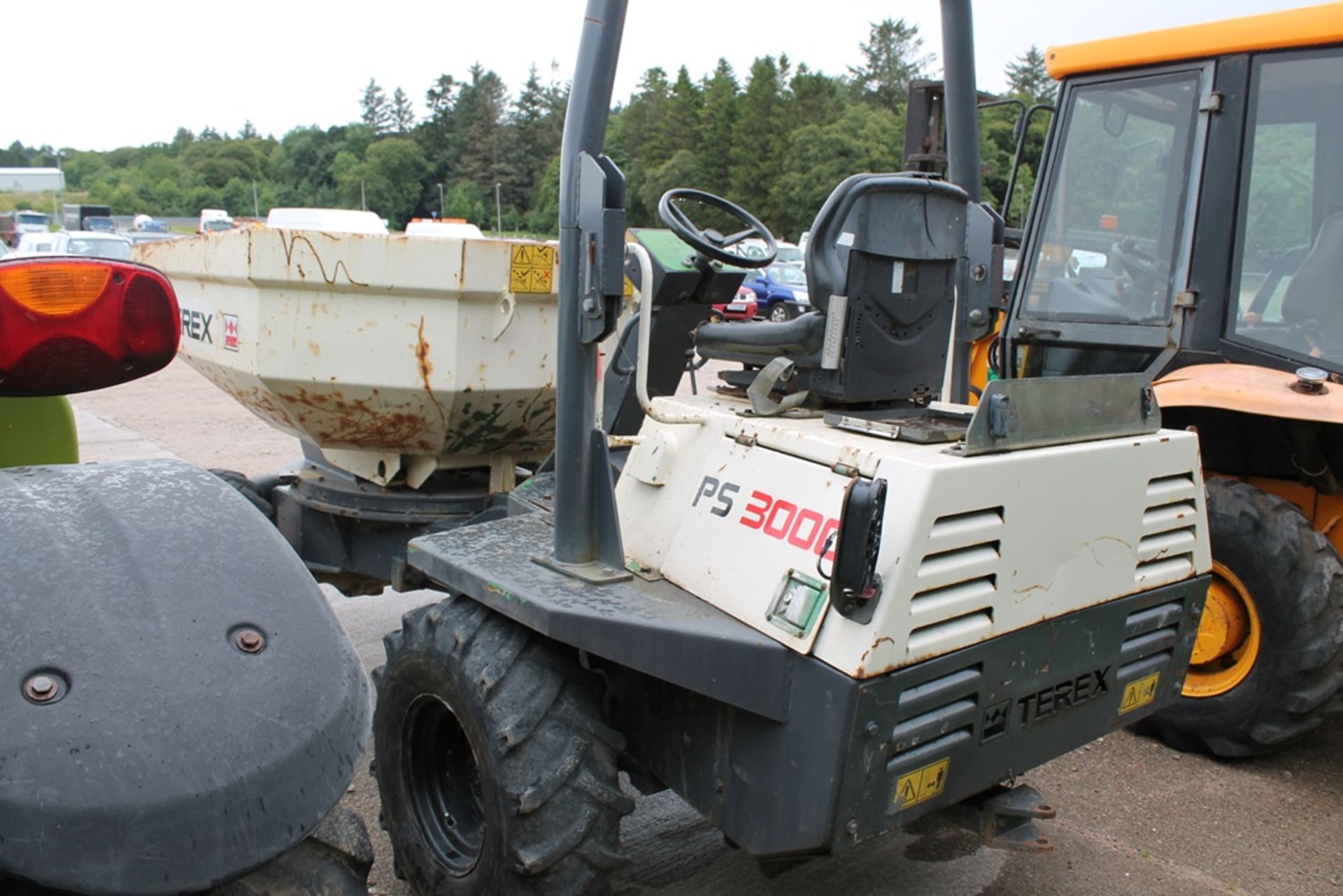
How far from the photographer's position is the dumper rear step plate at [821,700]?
7.45 ft

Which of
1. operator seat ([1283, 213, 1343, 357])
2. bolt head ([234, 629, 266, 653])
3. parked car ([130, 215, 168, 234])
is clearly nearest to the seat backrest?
operator seat ([1283, 213, 1343, 357])

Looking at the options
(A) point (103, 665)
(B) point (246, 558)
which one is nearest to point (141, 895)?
(A) point (103, 665)

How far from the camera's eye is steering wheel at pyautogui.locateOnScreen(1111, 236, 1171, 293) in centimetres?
426

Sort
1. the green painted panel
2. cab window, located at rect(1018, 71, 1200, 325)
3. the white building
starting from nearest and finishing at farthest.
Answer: the green painted panel
cab window, located at rect(1018, 71, 1200, 325)
the white building

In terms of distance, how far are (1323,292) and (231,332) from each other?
382 centimetres

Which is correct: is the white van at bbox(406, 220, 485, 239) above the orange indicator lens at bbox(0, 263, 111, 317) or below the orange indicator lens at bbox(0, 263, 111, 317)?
above

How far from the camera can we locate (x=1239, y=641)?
4059 millimetres

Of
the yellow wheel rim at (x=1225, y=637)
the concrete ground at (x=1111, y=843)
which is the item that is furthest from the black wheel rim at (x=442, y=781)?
the yellow wheel rim at (x=1225, y=637)

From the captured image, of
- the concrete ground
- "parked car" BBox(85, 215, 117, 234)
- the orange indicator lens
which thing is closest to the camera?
the orange indicator lens

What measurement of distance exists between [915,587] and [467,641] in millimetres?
1152

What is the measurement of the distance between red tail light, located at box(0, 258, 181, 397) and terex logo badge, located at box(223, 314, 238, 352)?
8.81 feet

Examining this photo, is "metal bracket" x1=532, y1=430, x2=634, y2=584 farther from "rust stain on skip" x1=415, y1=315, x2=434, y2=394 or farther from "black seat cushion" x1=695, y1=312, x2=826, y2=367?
"rust stain on skip" x1=415, y1=315, x2=434, y2=394


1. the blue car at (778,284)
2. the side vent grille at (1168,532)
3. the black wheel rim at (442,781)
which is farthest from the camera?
the blue car at (778,284)

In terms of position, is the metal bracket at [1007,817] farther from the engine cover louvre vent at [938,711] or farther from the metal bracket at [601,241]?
the metal bracket at [601,241]
